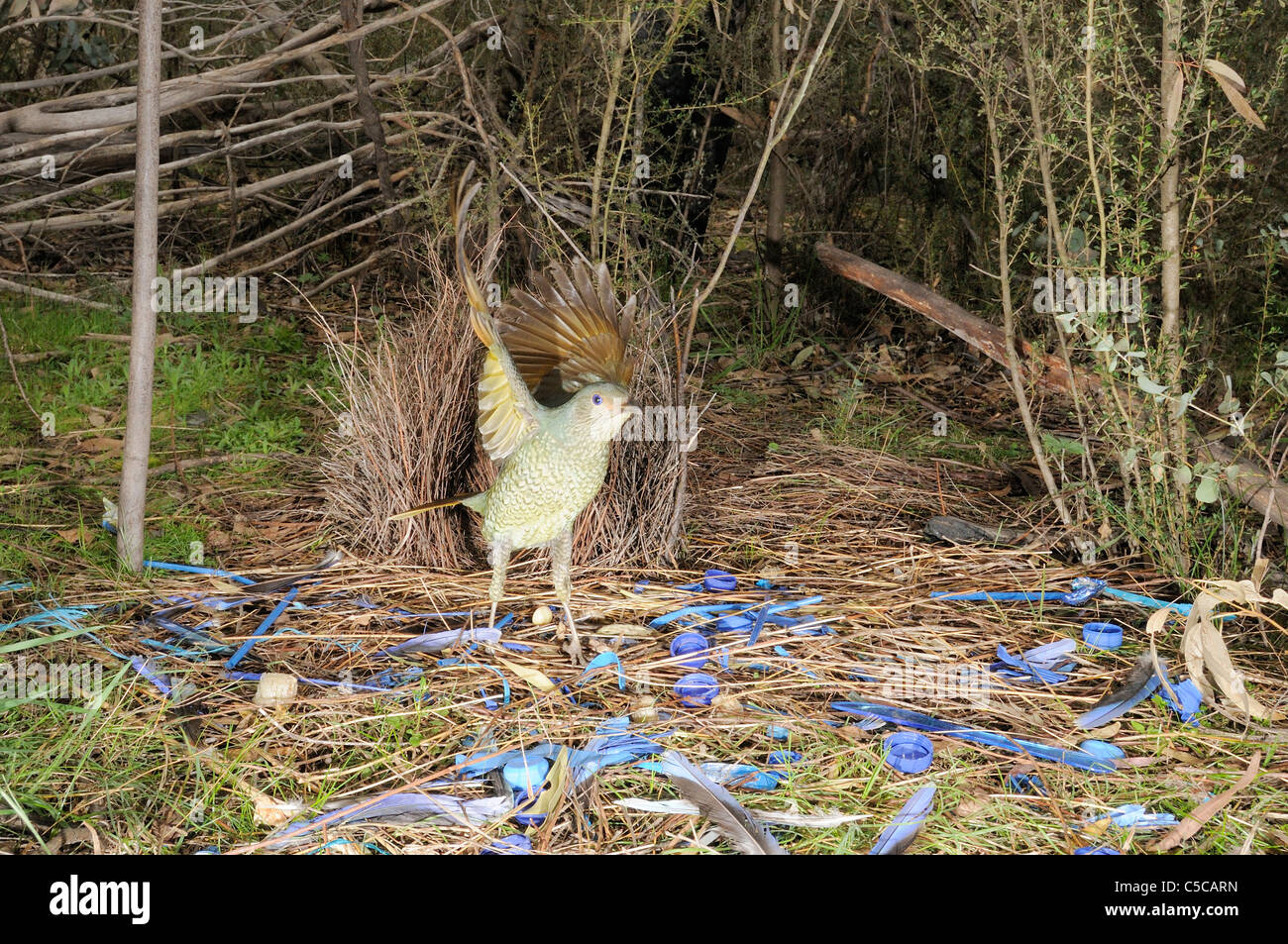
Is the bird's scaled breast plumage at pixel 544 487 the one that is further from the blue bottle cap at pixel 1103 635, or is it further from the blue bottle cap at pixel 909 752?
the blue bottle cap at pixel 1103 635

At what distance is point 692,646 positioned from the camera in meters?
2.73

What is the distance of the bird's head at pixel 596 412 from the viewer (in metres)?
2.41

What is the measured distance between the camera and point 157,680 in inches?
97.7

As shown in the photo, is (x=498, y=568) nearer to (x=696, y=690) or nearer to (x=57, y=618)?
(x=696, y=690)

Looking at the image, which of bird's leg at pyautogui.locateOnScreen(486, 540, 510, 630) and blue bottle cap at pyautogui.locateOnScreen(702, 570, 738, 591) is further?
blue bottle cap at pyautogui.locateOnScreen(702, 570, 738, 591)

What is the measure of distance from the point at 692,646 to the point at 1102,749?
92cm

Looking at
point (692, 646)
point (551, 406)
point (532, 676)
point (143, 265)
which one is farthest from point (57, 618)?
point (692, 646)

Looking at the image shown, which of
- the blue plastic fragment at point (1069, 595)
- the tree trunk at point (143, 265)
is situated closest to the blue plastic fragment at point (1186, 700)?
the blue plastic fragment at point (1069, 595)

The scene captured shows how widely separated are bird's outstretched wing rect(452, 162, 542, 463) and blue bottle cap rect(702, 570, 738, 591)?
2.20 ft

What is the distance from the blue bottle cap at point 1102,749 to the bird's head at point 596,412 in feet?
3.74

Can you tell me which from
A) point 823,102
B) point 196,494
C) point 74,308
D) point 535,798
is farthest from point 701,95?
point 535,798

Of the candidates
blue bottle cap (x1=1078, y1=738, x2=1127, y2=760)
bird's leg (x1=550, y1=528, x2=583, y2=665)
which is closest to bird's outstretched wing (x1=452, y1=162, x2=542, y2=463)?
bird's leg (x1=550, y1=528, x2=583, y2=665)

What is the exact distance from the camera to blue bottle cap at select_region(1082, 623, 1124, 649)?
274 cm

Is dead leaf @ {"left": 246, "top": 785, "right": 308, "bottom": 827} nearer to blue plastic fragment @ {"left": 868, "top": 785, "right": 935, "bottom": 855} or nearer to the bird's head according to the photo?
the bird's head
